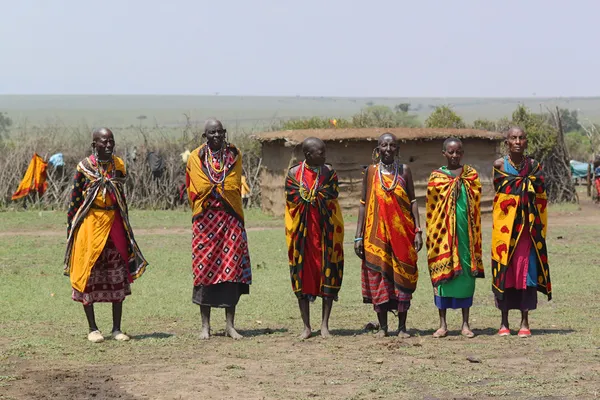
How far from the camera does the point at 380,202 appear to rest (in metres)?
8.39

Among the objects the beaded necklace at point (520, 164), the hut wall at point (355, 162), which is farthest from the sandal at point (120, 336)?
the hut wall at point (355, 162)

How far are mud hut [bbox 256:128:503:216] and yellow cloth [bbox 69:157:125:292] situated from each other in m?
12.3

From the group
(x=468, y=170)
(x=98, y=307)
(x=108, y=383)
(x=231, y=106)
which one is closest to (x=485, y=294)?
(x=468, y=170)

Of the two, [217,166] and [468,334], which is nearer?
[468,334]

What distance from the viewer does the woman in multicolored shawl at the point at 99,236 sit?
8.36 m

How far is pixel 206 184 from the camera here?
8.53 metres

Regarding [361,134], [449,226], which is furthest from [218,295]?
[361,134]

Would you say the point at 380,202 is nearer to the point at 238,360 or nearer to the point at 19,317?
the point at 238,360

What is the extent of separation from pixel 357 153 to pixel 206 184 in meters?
12.8

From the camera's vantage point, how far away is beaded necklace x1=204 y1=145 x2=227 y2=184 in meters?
8.53

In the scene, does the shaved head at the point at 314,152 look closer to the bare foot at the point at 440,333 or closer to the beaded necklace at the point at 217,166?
the beaded necklace at the point at 217,166

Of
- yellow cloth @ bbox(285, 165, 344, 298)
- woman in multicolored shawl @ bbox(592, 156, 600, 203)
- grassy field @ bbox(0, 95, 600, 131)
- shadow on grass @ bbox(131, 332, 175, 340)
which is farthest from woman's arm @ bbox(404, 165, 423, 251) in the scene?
grassy field @ bbox(0, 95, 600, 131)

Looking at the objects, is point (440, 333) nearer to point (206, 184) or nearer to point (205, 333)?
point (205, 333)

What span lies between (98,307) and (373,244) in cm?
369
